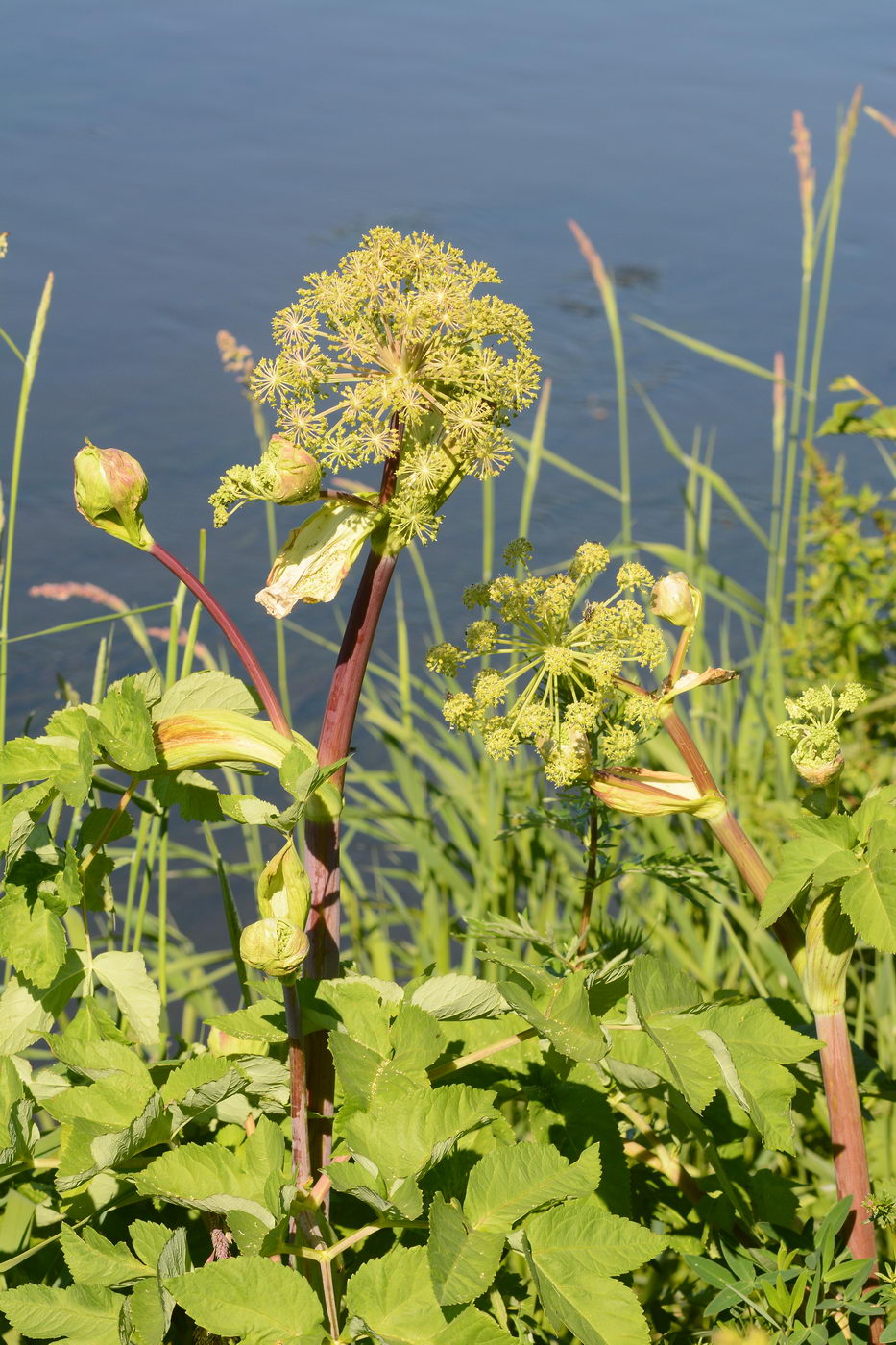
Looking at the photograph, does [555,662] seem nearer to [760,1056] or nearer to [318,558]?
[318,558]

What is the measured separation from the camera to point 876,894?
0.94 metres

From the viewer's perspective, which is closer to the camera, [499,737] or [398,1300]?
[398,1300]

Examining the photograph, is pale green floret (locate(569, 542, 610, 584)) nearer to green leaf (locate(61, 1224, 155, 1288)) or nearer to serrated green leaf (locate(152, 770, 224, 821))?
serrated green leaf (locate(152, 770, 224, 821))

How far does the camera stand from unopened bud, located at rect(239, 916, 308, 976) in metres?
0.85

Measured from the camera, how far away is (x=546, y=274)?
4.72m

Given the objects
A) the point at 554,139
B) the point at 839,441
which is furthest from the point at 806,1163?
the point at 554,139

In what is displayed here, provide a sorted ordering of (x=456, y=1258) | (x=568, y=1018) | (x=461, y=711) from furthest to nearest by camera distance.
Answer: (x=461, y=711)
(x=568, y=1018)
(x=456, y=1258)

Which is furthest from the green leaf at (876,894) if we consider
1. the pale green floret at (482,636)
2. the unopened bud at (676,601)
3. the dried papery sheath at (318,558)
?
the dried papery sheath at (318,558)

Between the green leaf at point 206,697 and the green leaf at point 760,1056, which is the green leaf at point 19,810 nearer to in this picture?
the green leaf at point 206,697

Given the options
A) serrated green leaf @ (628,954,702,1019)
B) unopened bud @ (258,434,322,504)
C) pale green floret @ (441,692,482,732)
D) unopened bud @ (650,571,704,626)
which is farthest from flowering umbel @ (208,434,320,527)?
serrated green leaf @ (628,954,702,1019)

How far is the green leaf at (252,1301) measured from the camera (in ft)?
2.75

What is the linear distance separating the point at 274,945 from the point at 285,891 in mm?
46

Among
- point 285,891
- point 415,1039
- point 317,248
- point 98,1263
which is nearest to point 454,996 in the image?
point 415,1039

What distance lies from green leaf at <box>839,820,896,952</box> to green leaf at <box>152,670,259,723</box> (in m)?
0.52
